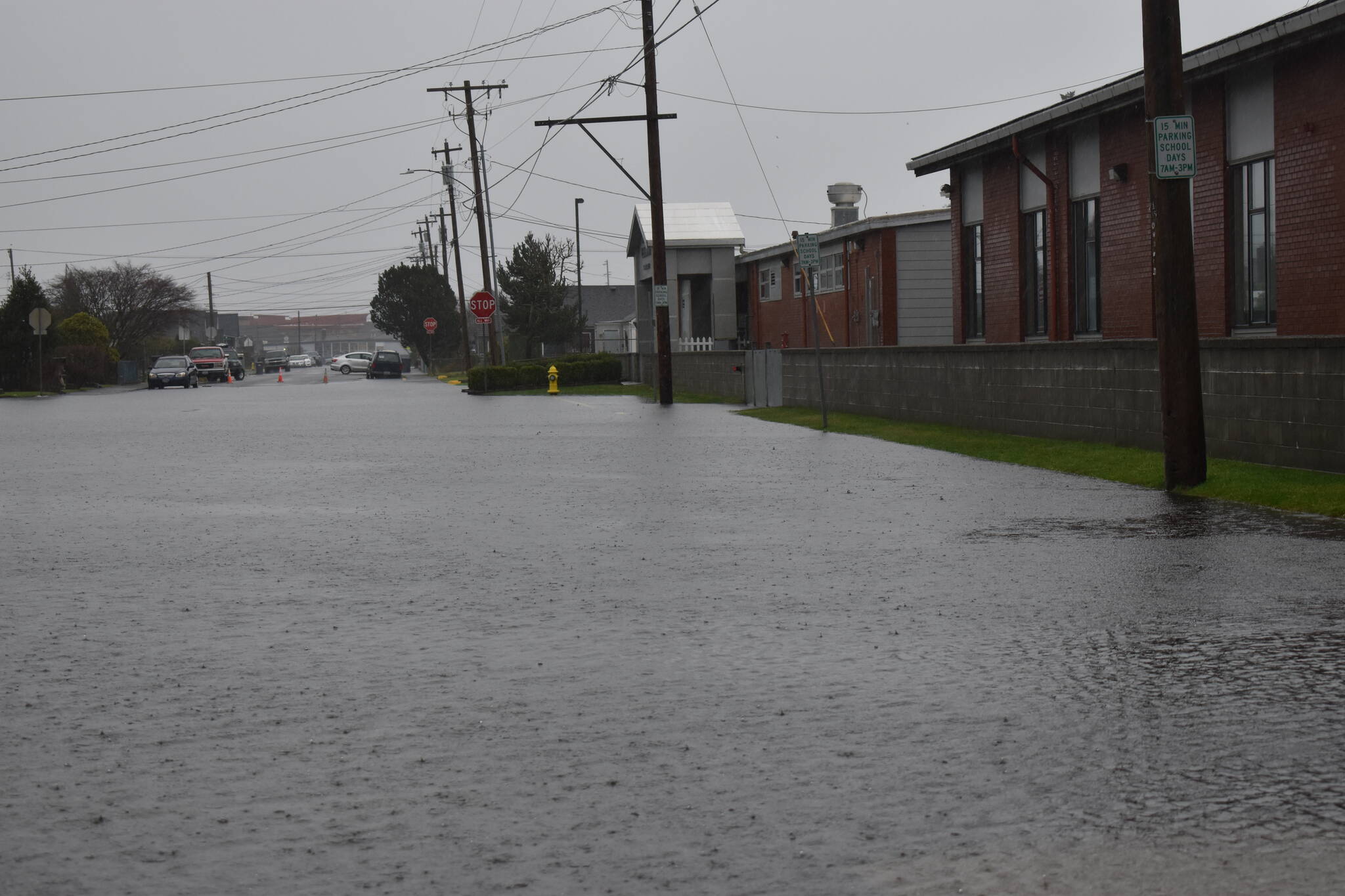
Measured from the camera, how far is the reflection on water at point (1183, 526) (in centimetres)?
1197

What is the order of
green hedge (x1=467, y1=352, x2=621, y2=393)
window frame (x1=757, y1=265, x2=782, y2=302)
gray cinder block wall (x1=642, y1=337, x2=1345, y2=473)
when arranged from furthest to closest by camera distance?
window frame (x1=757, y1=265, x2=782, y2=302), green hedge (x1=467, y1=352, x2=621, y2=393), gray cinder block wall (x1=642, y1=337, x2=1345, y2=473)

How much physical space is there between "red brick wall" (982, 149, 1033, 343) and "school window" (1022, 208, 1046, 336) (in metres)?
0.12

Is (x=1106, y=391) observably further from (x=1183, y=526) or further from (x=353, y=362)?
(x=353, y=362)

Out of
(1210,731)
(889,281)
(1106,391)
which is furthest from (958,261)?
(1210,731)

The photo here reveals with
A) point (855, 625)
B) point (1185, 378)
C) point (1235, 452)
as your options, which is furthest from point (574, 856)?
point (1235, 452)

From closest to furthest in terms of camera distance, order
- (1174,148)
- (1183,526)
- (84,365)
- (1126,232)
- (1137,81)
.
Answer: (1183,526) < (1174,148) < (1137,81) < (1126,232) < (84,365)

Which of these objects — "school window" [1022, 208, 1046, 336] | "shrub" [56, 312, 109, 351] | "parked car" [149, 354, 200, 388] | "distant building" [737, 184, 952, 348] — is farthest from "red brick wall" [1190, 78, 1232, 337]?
"shrub" [56, 312, 109, 351]

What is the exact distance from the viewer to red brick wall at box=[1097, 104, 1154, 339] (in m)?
25.5

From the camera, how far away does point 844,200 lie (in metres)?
53.7

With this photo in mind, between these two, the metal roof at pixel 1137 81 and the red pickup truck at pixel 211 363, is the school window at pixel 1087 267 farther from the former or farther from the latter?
the red pickup truck at pixel 211 363

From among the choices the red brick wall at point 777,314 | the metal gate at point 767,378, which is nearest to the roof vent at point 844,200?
the red brick wall at point 777,314

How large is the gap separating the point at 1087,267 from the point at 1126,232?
6.62 feet

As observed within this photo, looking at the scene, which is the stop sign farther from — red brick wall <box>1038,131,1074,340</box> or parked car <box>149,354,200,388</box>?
red brick wall <box>1038,131,1074,340</box>

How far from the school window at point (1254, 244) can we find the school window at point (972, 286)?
984 centimetres
